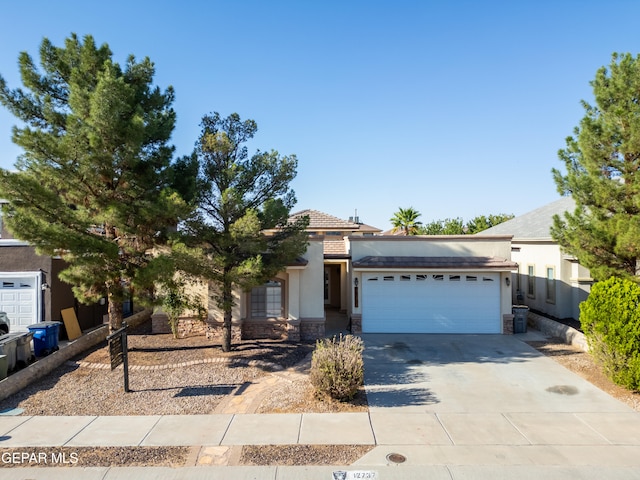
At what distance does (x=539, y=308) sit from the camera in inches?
754

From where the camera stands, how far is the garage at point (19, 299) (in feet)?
46.6

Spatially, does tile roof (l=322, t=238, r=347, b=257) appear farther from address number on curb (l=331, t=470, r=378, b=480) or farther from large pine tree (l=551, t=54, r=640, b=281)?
address number on curb (l=331, t=470, r=378, b=480)

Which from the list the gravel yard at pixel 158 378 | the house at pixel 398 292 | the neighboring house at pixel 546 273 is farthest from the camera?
the neighboring house at pixel 546 273

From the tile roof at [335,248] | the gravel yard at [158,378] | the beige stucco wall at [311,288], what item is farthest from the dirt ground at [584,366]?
the tile roof at [335,248]

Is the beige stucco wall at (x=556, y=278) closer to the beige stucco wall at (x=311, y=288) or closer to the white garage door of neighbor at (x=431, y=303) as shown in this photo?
the white garage door of neighbor at (x=431, y=303)

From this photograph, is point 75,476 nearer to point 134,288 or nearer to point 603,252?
point 134,288

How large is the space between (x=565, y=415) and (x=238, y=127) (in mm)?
11046

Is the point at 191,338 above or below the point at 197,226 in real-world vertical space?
below

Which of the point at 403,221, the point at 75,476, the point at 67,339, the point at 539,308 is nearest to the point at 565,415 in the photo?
the point at 75,476

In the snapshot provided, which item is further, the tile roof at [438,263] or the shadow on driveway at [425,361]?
the tile roof at [438,263]

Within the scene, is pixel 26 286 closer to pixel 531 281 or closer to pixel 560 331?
pixel 560 331

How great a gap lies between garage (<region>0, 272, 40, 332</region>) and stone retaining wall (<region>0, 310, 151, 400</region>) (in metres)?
2.41

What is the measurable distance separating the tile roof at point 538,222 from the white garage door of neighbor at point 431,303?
5059 mm

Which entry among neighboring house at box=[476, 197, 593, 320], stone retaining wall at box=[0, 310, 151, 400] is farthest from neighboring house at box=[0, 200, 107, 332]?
neighboring house at box=[476, 197, 593, 320]
